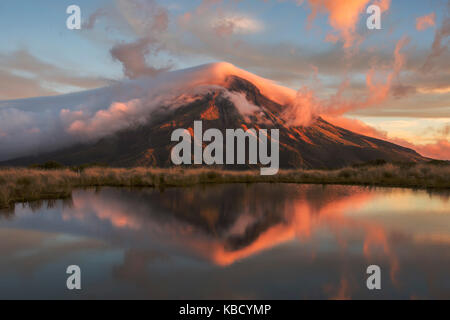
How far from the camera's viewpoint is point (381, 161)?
5581 cm

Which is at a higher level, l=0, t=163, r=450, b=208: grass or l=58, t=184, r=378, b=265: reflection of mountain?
l=0, t=163, r=450, b=208: grass

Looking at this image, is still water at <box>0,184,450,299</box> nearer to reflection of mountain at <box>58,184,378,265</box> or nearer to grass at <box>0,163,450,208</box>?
reflection of mountain at <box>58,184,378,265</box>

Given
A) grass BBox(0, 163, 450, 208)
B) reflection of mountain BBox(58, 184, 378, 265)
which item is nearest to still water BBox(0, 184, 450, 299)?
reflection of mountain BBox(58, 184, 378, 265)

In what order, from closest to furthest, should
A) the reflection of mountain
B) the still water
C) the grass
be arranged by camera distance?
the still water → the reflection of mountain → the grass

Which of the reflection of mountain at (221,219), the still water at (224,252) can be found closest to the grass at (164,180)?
the reflection of mountain at (221,219)

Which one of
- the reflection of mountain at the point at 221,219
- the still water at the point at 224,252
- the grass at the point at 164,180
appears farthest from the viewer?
the grass at the point at 164,180

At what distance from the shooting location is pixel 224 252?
7082mm

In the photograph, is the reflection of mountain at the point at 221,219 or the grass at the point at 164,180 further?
the grass at the point at 164,180

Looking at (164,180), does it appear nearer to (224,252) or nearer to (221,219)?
(221,219)

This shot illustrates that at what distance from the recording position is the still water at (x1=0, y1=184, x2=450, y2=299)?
201 inches

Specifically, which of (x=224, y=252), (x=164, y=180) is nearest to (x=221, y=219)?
(x=224, y=252)

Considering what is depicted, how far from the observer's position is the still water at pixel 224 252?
512cm

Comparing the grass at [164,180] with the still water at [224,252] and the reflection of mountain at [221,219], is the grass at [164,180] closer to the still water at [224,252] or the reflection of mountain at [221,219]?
the reflection of mountain at [221,219]
